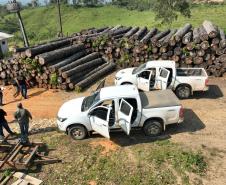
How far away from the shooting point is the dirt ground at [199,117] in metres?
13.6

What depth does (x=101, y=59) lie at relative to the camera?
27.3 meters

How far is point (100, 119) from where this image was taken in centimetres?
1437

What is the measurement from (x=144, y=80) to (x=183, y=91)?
237 centimetres

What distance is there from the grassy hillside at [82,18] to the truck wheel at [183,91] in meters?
38.9

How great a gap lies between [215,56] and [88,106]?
11.5 m

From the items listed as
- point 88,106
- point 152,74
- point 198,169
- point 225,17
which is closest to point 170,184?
point 198,169

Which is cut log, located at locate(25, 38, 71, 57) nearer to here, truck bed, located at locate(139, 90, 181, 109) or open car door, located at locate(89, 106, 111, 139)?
open car door, located at locate(89, 106, 111, 139)

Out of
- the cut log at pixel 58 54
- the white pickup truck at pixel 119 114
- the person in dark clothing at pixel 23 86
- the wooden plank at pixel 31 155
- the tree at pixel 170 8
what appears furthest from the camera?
the tree at pixel 170 8

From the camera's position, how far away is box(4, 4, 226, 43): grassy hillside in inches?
2470

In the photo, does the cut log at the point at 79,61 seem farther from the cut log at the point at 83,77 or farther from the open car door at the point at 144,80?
the open car door at the point at 144,80

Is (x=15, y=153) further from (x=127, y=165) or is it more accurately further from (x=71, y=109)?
(x=127, y=165)

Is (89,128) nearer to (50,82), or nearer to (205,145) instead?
(205,145)

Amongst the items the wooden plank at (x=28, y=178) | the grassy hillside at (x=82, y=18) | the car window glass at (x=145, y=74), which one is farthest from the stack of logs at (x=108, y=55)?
the grassy hillside at (x=82, y=18)

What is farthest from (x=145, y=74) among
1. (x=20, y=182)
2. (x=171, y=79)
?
(x=20, y=182)
